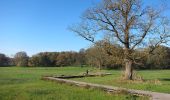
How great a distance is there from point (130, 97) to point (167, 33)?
2061 centimetres

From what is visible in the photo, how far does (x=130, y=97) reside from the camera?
2023 cm

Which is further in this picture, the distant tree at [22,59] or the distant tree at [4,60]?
the distant tree at [4,60]

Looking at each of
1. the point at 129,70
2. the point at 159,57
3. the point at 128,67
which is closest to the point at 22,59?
the point at 159,57

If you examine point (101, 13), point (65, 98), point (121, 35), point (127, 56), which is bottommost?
point (65, 98)

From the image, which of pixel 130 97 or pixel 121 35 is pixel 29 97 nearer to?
pixel 130 97

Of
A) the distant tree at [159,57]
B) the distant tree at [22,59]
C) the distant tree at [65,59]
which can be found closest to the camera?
the distant tree at [159,57]

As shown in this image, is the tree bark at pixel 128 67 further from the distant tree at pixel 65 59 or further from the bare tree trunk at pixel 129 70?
the distant tree at pixel 65 59

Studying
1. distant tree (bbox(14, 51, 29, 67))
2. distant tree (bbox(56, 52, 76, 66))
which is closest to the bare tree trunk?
distant tree (bbox(56, 52, 76, 66))

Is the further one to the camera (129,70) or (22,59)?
(22,59)

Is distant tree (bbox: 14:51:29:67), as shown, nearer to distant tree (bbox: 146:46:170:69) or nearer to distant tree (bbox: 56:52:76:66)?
distant tree (bbox: 56:52:76:66)

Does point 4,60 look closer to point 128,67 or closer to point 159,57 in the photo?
point 159,57

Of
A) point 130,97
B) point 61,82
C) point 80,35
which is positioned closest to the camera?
point 130,97

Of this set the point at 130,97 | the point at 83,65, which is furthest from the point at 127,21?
the point at 83,65

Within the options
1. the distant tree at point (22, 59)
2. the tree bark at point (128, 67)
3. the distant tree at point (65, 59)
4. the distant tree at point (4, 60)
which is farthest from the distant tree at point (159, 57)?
the distant tree at point (4, 60)
